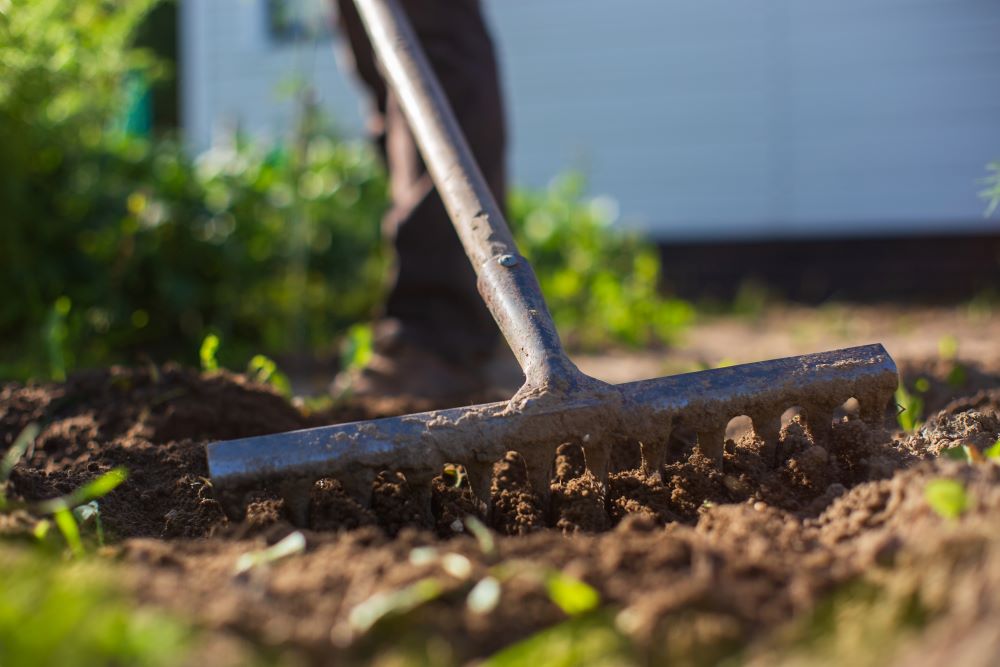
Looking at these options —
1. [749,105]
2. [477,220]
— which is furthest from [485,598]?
[749,105]

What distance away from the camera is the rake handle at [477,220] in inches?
62.0

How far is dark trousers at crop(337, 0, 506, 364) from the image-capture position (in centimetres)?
309

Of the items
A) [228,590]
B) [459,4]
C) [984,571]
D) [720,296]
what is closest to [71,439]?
[228,590]

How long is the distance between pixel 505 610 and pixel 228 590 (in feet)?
0.92

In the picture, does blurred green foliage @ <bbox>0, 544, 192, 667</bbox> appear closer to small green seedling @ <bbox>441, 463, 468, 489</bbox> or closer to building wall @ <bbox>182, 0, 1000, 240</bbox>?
small green seedling @ <bbox>441, 463, 468, 489</bbox>

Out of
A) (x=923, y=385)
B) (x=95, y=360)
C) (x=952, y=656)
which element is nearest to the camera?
(x=952, y=656)

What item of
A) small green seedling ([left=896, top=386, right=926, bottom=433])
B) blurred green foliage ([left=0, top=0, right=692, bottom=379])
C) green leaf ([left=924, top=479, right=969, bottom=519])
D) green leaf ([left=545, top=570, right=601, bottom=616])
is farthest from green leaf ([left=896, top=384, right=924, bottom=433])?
blurred green foliage ([left=0, top=0, right=692, bottom=379])

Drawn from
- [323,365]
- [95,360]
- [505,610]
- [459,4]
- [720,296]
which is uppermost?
[459,4]

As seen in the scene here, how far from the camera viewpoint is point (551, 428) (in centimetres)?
144

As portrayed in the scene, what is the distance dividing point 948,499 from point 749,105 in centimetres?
689

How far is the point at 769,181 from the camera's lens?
746cm

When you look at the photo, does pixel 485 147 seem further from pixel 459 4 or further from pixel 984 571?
pixel 984 571

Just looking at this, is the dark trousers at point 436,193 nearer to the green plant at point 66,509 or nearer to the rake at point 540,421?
the rake at point 540,421

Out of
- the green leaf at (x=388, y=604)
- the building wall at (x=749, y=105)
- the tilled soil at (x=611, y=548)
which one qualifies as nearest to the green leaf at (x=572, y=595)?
the tilled soil at (x=611, y=548)
